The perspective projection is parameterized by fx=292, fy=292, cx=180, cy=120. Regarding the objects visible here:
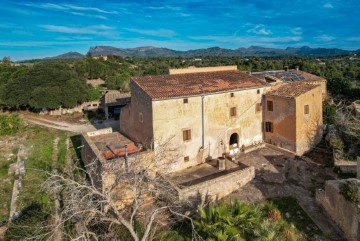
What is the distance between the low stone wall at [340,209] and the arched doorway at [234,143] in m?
7.53

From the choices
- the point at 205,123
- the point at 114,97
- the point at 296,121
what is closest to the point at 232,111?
the point at 205,123

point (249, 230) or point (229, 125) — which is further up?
point (229, 125)

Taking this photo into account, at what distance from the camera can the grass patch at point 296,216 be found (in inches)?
625

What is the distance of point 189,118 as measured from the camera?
21.5m

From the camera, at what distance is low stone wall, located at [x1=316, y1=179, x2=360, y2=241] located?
1469 centimetres

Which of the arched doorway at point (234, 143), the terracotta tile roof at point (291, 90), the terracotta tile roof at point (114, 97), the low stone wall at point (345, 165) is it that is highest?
the terracotta tile roof at point (291, 90)

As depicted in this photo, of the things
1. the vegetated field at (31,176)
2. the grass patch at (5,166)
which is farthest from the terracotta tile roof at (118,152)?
the grass patch at (5,166)

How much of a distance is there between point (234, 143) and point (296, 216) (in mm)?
8969

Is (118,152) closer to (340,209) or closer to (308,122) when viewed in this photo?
(340,209)

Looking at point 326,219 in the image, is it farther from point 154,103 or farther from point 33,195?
point 33,195

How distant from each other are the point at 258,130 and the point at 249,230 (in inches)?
489

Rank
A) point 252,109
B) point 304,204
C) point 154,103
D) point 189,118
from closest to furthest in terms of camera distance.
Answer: point 304,204, point 154,103, point 189,118, point 252,109

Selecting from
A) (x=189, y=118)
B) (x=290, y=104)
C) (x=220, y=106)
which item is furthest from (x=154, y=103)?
(x=290, y=104)

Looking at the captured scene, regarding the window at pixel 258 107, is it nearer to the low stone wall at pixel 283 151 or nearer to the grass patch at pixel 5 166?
the low stone wall at pixel 283 151
